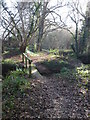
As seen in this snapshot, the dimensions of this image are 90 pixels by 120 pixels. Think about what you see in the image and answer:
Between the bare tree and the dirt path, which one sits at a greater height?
the bare tree

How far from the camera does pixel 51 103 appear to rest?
15.7 feet

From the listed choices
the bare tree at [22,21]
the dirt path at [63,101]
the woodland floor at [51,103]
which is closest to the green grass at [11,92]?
the woodland floor at [51,103]

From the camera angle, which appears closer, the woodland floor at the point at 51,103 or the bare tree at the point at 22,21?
the woodland floor at the point at 51,103

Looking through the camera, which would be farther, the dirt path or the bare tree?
the bare tree

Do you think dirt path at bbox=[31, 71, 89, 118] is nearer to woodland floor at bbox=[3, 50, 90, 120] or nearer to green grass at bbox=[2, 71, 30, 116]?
woodland floor at bbox=[3, 50, 90, 120]

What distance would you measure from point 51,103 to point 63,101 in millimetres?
419

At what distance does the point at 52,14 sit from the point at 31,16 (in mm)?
2368

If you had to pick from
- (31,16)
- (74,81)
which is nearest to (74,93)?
(74,81)

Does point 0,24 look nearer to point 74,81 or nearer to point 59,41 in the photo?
point 74,81

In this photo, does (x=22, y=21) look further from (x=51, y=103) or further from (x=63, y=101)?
(x=51, y=103)

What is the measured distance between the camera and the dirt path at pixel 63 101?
424 centimetres

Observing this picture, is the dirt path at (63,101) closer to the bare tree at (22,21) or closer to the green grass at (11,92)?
the green grass at (11,92)

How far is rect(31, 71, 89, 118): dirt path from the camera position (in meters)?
4.24

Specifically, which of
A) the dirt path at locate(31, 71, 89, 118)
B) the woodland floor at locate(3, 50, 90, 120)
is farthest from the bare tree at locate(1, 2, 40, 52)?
the woodland floor at locate(3, 50, 90, 120)
